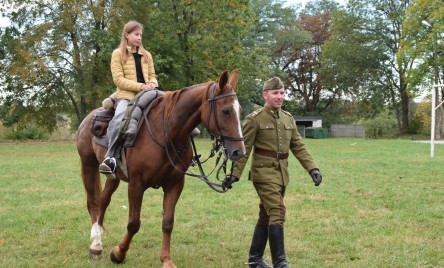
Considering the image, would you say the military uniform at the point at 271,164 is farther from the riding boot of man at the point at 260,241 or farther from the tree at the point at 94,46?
the tree at the point at 94,46

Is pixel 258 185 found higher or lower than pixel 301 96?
lower

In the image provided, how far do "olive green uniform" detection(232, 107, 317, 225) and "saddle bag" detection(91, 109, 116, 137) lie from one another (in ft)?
6.16

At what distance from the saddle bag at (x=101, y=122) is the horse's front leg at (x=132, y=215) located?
99 centimetres

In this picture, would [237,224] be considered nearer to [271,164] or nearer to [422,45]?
[271,164]

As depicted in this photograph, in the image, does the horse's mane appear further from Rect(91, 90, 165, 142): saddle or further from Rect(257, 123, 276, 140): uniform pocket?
Rect(257, 123, 276, 140): uniform pocket

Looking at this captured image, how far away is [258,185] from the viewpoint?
17.5 feet

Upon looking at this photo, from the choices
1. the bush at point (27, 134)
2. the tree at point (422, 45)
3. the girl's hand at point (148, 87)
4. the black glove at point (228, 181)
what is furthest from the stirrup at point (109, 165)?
the tree at point (422, 45)

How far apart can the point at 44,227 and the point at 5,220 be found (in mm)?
965

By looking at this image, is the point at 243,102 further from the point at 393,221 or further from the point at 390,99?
the point at 393,221

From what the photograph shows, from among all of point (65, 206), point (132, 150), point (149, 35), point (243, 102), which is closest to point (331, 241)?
point (132, 150)

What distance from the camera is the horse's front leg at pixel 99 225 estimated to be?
6.09 metres

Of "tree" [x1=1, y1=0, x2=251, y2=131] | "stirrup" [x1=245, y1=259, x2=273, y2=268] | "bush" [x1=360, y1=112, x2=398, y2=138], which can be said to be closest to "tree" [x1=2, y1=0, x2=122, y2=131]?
"tree" [x1=1, y1=0, x2=251, y2=131]

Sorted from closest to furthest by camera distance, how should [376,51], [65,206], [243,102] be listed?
[65,206]
[243,102]
[376,51]

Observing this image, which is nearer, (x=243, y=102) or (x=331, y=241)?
(x=331, y=241)
